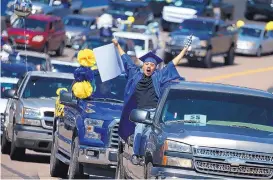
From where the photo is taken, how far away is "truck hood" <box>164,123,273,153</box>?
11.2m

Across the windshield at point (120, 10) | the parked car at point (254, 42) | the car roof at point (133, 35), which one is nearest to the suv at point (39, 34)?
the car roof at point (133, 35)

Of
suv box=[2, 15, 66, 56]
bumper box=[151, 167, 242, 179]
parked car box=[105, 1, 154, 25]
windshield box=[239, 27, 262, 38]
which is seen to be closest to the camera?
bumper box=[151, 167, 242, 179]

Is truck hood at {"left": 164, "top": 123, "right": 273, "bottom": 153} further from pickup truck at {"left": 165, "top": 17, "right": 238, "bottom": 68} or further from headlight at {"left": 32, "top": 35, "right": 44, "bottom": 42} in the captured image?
headlight at {"left": 32, "top": 35, "right": 44, "bottom": 42}

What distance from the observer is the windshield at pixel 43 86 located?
69.1 feet

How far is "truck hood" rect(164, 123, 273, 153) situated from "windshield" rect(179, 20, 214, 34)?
33.3 m

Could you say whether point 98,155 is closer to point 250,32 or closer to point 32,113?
point 32,113

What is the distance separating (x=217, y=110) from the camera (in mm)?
12211

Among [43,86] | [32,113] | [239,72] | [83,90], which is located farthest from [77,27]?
[83,90]

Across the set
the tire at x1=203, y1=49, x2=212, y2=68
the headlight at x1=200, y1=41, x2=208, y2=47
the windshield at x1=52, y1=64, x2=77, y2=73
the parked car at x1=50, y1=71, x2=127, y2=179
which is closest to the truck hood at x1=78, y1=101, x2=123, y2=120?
the parked car at x1=50, y1=71, x2=127, y2=179

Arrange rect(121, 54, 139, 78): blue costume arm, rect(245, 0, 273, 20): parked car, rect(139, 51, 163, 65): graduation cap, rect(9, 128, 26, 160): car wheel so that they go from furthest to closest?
rect(245, 0, 273, 20): parked car
rect(9, 128, 26, 160): car wheel
rect(121, 54, 139, 78): blue costume arm
rect(139, 51, 163, 65): graduation cap

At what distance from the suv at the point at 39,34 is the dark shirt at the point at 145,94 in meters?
31.2

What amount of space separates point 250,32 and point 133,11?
7.36 metres

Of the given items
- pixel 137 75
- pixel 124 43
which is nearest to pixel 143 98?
pixel 137 75

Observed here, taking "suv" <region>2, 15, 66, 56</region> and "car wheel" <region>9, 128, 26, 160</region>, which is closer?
"car wheel" <region>9, 128, 26, 160</region>
